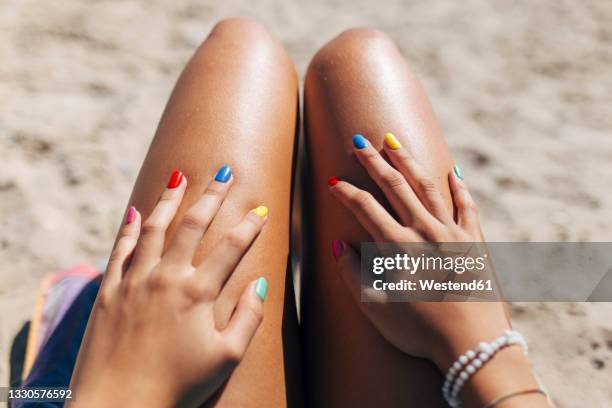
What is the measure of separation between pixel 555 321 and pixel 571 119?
791 millimetres

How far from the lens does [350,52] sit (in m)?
1.14

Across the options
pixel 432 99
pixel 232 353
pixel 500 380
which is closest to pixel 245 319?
pixel 232 353

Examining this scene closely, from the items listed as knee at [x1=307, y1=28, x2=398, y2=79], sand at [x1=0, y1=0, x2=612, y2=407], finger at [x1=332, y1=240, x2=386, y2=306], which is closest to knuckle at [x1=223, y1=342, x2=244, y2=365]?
finger at [x1=332, y1=240, x2=386, y2=306]

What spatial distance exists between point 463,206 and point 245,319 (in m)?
0.44

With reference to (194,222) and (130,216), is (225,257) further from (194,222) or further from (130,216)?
(130,216)

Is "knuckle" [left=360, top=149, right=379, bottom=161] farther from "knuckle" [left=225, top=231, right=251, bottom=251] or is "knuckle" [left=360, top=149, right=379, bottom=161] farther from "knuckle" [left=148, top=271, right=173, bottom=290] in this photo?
"knuckle" [left=148, top=271, right=173, bottom=290]

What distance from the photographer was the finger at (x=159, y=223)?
82 cm

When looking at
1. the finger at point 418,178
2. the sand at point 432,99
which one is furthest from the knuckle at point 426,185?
the sand at point 432,99

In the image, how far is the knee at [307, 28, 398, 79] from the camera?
1126mm

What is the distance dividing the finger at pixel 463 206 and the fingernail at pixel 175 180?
499 millimetres

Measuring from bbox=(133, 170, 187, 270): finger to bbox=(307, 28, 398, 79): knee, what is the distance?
0.43 meters

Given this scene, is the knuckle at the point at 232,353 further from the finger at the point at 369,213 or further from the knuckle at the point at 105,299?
the finger at the point at 369,213

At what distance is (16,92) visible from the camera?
182 cm

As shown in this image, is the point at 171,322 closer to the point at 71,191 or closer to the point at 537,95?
the point at 71,191
